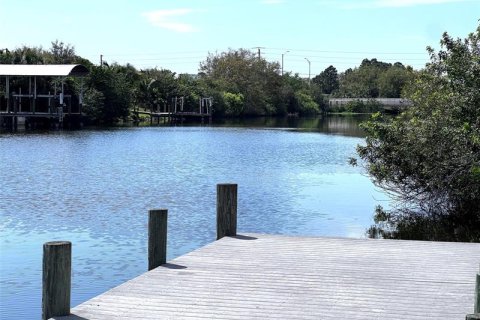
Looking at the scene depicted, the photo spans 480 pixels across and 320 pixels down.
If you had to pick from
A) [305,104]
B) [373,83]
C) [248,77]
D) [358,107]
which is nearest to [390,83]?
[358,107]

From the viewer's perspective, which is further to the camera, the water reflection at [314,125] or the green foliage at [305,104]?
the green foliage at [305,104]

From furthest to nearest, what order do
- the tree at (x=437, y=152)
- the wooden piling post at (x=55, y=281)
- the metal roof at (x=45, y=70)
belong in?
the metal roof at (x=45, y=70)
the tree at (x=437, y=152)
the wooden piling post at (x=55, y=281)

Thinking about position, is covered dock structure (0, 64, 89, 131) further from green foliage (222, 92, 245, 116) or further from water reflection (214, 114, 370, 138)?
green foliage (222, 92, 245, 116)

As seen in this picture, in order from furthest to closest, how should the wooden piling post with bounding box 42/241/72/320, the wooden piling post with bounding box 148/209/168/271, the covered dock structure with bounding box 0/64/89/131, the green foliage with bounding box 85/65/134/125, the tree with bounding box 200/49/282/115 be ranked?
the tree with bounding box 200/49/282/115 → the green foliage with bounding box 85/65/134/125 → the covered dock structure with bounding box 0/64/89/131 → the wooden piling post with bounding box 148/209/168/271 → the wooden piling post with bounding box 42/241/72/320

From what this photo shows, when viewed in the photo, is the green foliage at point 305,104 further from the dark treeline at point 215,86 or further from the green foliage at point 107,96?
the green foliage at point 107,96

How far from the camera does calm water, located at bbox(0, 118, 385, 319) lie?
13781 mm

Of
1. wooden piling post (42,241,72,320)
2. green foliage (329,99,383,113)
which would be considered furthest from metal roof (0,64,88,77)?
green foliage (329,99,383,113)

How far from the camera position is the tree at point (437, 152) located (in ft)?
51.6

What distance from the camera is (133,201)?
2286 centimetres

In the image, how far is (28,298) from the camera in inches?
453

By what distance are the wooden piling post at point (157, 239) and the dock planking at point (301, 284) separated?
0.19m

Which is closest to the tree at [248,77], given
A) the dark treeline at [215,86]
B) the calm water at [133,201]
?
the dark treeline at [215,86]

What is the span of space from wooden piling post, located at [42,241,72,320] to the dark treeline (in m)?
50.6

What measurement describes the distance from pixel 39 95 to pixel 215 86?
4754 centimetres
